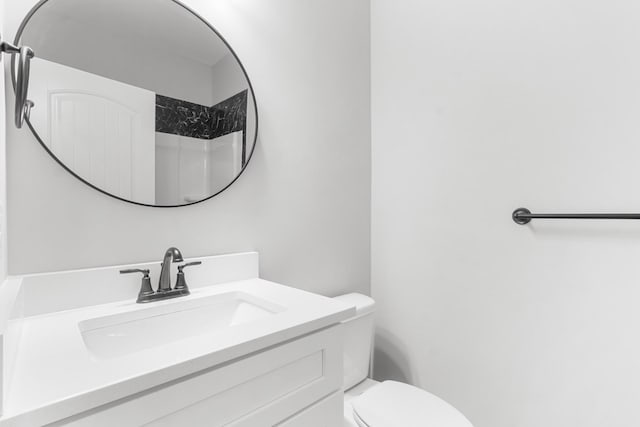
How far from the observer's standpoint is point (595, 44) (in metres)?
0.98

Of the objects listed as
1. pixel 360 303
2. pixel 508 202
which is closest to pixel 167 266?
pixel 360 303

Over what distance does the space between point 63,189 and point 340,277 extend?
1.07 m

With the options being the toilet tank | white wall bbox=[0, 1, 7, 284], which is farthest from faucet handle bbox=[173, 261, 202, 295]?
the toilet tank

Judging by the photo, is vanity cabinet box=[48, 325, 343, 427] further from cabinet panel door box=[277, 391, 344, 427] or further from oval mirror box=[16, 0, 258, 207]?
oval mirror box=[16, 0, 258, 207]

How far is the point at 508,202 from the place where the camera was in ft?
3.85

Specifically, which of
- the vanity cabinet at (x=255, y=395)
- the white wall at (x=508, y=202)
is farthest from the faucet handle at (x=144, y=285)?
the white wall at (x=508, y=202)

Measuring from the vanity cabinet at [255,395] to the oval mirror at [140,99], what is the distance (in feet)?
1.93

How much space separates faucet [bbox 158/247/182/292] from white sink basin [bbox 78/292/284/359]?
0.19 feet

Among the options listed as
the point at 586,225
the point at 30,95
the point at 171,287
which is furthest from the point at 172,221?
the point at 586,225

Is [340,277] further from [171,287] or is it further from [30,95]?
[30,95]

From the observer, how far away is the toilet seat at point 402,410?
979 millimetres

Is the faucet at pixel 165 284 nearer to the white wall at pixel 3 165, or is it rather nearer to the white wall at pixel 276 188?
the white wall at pixel 276 188

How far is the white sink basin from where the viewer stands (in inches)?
29.3

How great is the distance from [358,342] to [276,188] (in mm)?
689
